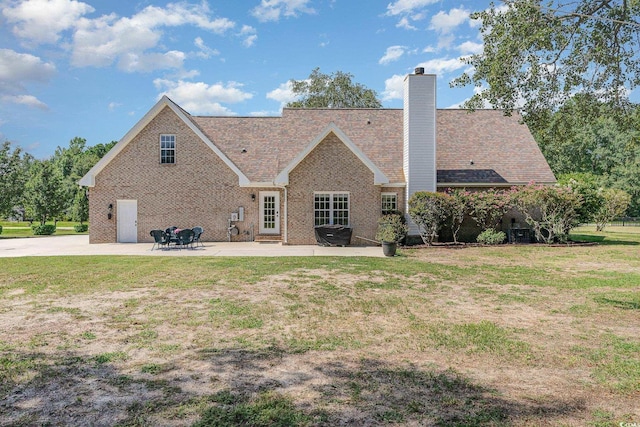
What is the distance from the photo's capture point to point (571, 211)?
1912 centimetres

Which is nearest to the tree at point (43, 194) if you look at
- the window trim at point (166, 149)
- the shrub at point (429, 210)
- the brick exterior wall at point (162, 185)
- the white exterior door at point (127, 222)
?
the brick exterior wall at point (162, 185)

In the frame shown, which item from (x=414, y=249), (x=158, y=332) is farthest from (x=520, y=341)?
(x=414, y=249)

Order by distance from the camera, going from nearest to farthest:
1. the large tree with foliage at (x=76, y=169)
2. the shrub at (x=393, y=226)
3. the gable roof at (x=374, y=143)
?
the shrub at (x=393, y=226), the gable roof at (x=374, y=143), the large tree with foliage at (x=76, y=169)

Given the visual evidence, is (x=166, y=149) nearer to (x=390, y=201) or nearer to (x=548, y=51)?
(x=390, y=201)

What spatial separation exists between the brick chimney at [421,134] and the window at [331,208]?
10.7 ft

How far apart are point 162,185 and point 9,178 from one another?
19676 millimetres

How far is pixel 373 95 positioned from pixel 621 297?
38567 mm

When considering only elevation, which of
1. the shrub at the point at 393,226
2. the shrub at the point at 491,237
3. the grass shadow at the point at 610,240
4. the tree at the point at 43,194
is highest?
the tree at the point at 43,194

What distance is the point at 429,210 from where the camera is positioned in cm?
1898

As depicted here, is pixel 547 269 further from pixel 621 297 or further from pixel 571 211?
pixel 571 211

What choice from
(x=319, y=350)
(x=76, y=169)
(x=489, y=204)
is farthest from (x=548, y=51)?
(x=76, y=169)

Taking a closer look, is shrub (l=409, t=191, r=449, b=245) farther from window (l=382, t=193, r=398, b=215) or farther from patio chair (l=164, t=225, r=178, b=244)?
patio chair (l=164, t=225, r=178, b=244)

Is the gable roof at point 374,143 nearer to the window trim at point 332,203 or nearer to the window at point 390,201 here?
the window at point 390,201

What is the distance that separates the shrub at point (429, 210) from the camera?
62.3 feet
